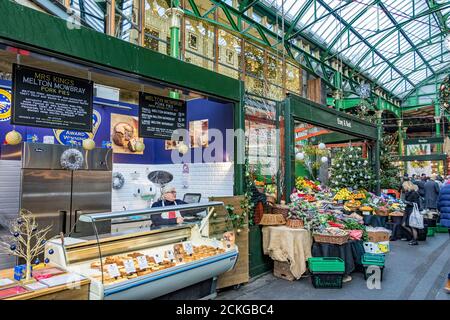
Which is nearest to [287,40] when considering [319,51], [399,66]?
[319,51]

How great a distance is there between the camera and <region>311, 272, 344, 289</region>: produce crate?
187 inches

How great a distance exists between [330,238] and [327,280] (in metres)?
0.63

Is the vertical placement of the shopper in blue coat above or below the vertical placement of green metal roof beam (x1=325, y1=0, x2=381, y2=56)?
below

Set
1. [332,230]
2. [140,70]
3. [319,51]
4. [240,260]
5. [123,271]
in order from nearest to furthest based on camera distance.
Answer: [123,271]
[140,70]
[240,260]
[332,230]
[319,51]

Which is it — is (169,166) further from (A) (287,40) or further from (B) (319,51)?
(B) (319,51)

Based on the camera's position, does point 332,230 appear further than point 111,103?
No

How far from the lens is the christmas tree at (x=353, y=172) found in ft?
35.4

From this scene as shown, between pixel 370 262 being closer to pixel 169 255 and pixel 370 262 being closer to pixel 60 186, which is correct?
pixel 169 255

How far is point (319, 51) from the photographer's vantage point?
15.7 meters

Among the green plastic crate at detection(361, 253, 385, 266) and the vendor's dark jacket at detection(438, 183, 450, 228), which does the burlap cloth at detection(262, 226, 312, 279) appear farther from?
the vendor's dark jacket at detection(438, 183, 450, 228)

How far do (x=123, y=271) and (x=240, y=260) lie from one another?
84.7 inches

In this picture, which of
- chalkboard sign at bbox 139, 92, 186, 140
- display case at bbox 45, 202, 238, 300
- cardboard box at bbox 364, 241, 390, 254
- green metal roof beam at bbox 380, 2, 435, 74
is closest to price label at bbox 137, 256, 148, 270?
display case at bbox 45, 202, 238, 300

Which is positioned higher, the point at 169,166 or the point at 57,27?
the point at 57,27

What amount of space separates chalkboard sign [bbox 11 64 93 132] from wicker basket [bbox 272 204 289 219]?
11.2ft
